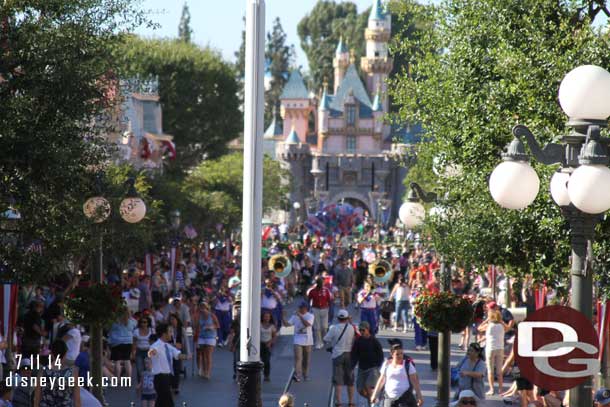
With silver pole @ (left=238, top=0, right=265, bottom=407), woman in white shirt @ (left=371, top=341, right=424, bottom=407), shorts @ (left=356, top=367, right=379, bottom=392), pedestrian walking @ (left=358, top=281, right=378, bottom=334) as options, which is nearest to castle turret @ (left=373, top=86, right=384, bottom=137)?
pedestrian walking @ (left=358, top=281, right=378, bottom=334)

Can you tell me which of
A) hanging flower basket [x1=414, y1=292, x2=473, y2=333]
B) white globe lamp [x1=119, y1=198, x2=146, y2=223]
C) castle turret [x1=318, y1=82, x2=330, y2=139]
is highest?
castle turret [x1=318, y1=82, x2=330, y2=139]

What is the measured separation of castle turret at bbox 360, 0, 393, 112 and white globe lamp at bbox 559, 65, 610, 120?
110773mm

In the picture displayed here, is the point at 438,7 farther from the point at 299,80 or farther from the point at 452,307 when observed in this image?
the point at 299,80

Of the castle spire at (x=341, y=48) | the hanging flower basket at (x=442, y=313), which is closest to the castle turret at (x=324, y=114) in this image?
the castle spire at (x=341, y=48)

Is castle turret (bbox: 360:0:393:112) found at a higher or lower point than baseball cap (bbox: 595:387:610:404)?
higher

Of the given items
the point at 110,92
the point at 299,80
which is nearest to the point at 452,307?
the point at 110,92

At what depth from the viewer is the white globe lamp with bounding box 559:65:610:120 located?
320 inches

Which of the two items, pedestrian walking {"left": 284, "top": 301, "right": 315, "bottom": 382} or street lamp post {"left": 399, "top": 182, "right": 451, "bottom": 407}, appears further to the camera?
pedestrian walking {"left": 284, "top": 301, "right": 315, "bottom": 382}

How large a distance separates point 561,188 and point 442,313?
8986 mm

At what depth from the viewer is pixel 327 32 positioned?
12569 centimetres

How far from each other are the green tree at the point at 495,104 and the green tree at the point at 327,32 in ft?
349

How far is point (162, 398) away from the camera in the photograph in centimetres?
1630

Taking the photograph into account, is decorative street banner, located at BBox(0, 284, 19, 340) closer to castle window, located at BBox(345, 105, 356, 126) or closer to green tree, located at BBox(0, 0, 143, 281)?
green tree, located at BBox(0, 0, 143, 281)

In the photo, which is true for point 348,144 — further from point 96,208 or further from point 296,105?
point 96,208
